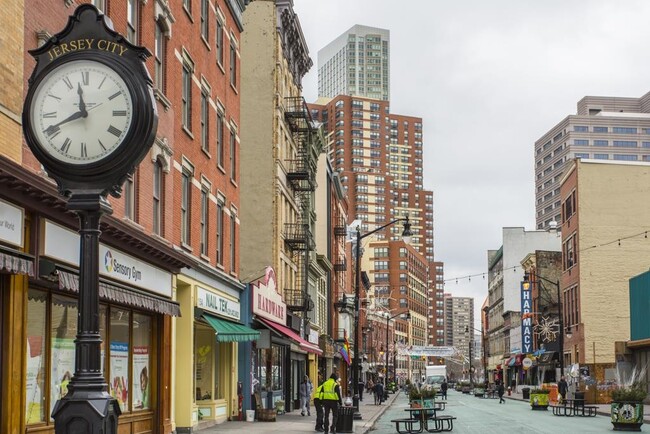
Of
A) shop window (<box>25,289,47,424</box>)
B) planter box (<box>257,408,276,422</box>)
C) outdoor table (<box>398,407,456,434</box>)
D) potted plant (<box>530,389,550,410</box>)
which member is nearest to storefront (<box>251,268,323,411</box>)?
planter box (<box>257,408,276,422</box>)

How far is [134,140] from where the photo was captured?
7.04m

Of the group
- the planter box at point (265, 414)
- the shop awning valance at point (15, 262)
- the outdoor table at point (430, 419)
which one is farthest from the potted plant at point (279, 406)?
the shop awning valance at point (15, 262)

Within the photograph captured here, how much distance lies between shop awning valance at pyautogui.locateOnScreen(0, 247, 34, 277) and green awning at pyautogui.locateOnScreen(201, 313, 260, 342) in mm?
14284

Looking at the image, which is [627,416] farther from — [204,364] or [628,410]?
[204,364]

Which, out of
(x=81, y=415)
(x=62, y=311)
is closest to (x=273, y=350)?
(x=62, y=311)

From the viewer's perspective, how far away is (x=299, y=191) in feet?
168

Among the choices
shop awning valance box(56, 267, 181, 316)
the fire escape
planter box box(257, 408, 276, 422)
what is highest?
the fire escape

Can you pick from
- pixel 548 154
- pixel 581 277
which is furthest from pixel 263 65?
pixel 548 154

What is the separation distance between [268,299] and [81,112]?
107 ft

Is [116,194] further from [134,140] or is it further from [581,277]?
[581,277]

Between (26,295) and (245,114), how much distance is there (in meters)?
30.5

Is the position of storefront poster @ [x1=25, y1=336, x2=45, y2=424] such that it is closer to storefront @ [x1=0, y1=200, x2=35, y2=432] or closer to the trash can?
storefront @ [x1=0, y1=200, x2=35, y2=432]

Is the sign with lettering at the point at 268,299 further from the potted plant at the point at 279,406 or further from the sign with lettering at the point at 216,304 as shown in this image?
the potted plant at the point at 279,406

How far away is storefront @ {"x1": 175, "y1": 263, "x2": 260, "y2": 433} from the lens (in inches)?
1046
